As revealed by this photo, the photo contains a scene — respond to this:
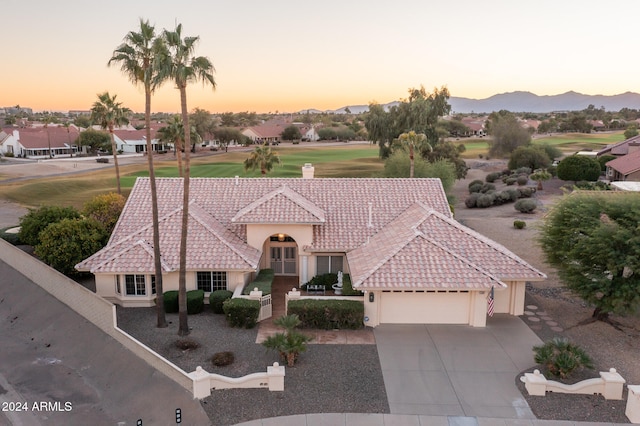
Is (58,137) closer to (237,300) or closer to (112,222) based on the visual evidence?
(112,222)

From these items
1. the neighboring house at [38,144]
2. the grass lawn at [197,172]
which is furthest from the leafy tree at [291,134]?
the neighboring house at [38,144]

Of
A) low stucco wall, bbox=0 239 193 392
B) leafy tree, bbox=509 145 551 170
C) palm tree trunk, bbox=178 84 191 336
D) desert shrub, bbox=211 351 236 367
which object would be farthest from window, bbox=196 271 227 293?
leafy tree, bbox=509 145 551 170

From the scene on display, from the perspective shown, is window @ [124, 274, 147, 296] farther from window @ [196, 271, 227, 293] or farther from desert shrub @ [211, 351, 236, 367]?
desert shrub @ [211, 351, 236, 367]

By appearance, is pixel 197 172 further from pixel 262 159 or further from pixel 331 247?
pixel 331 247

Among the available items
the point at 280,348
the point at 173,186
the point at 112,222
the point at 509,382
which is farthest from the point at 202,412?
the point at 112,222

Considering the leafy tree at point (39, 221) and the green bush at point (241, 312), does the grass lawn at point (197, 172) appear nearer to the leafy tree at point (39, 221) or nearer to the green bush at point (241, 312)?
the leafy tree at point (39, 221)

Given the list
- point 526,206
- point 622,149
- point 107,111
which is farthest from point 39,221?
point 622,149

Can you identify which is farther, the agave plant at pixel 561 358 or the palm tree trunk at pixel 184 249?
the palm tree trunk at pixel 184 249
